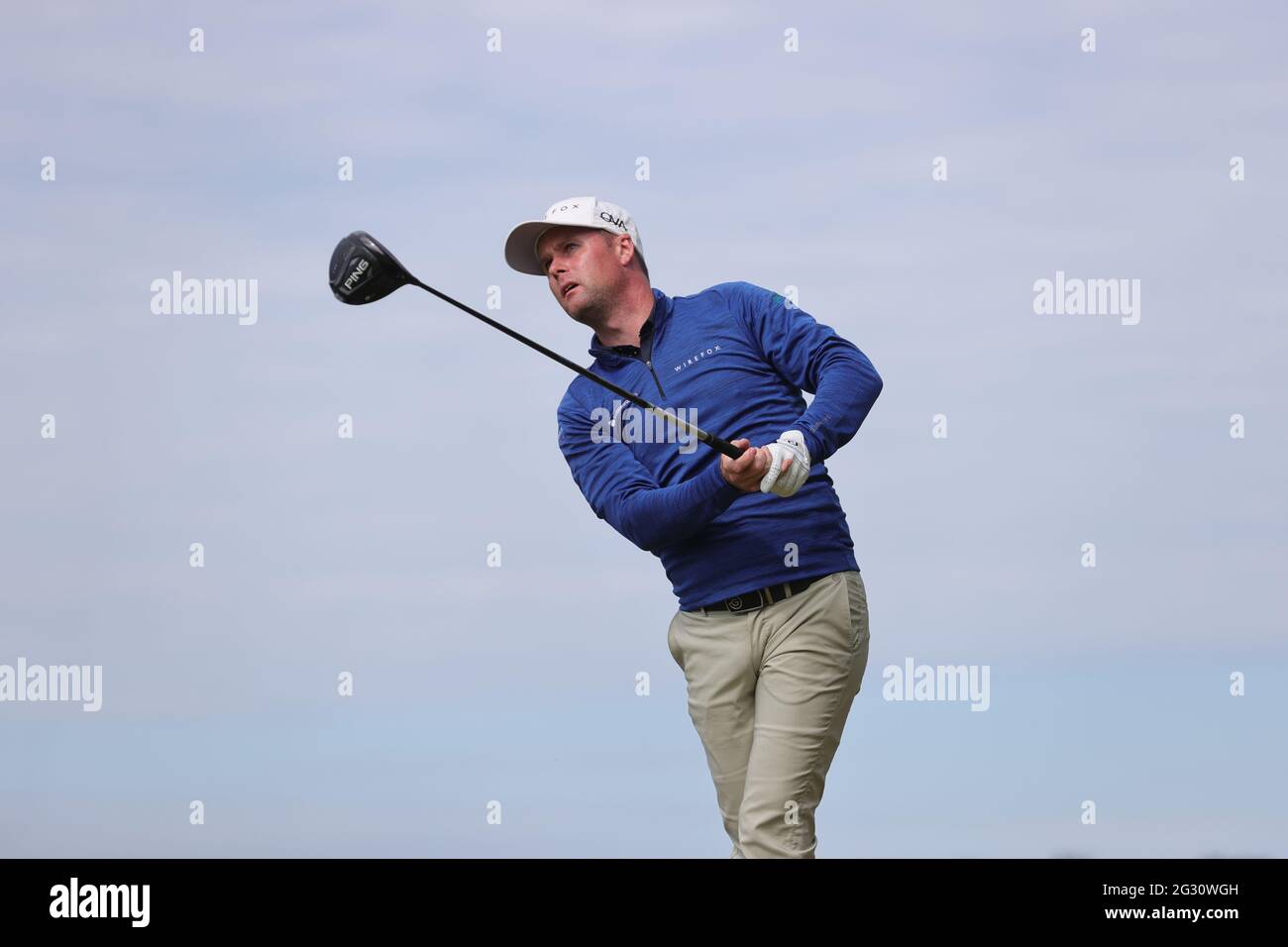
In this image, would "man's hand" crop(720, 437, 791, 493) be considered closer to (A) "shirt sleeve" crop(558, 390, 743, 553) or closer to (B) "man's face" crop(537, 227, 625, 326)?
(A) "shirt sleeve" crop(558, 390, 743, 553)

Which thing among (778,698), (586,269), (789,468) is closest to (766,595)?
(778,698)

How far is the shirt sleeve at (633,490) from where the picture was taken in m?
5.32

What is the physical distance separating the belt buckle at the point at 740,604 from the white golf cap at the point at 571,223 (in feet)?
4.14

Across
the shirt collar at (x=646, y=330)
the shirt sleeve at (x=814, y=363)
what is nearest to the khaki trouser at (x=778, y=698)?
the shirt sleeve at (x=814, y=363)

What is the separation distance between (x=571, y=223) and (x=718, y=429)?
2.76 ft

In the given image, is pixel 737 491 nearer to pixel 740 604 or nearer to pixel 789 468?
pixel 789 468

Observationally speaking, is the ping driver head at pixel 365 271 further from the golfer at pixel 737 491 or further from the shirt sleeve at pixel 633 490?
the shirt sleeve at pixel 633 490

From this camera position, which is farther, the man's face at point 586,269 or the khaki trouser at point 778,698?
the man's face at point 586,269

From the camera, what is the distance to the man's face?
19.1ft

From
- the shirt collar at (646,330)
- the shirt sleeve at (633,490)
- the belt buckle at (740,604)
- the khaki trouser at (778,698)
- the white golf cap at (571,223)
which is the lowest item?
the khaki trouser at (778,698)

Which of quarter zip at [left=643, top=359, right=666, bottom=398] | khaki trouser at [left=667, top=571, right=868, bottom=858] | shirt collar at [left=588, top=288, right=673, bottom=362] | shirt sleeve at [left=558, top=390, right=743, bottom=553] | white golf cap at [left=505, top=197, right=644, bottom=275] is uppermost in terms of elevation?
white golf cap at [left=505, top=197, right=644, bottom=275]

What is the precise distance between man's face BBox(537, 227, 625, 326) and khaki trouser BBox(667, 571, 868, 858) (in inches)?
42.4

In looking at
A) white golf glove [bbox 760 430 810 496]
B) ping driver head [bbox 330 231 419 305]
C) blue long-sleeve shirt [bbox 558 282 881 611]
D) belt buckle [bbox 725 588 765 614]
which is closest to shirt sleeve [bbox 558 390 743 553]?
blue long-sleeve shirt [bbox 558 282 881 611]

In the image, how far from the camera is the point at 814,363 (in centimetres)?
563
